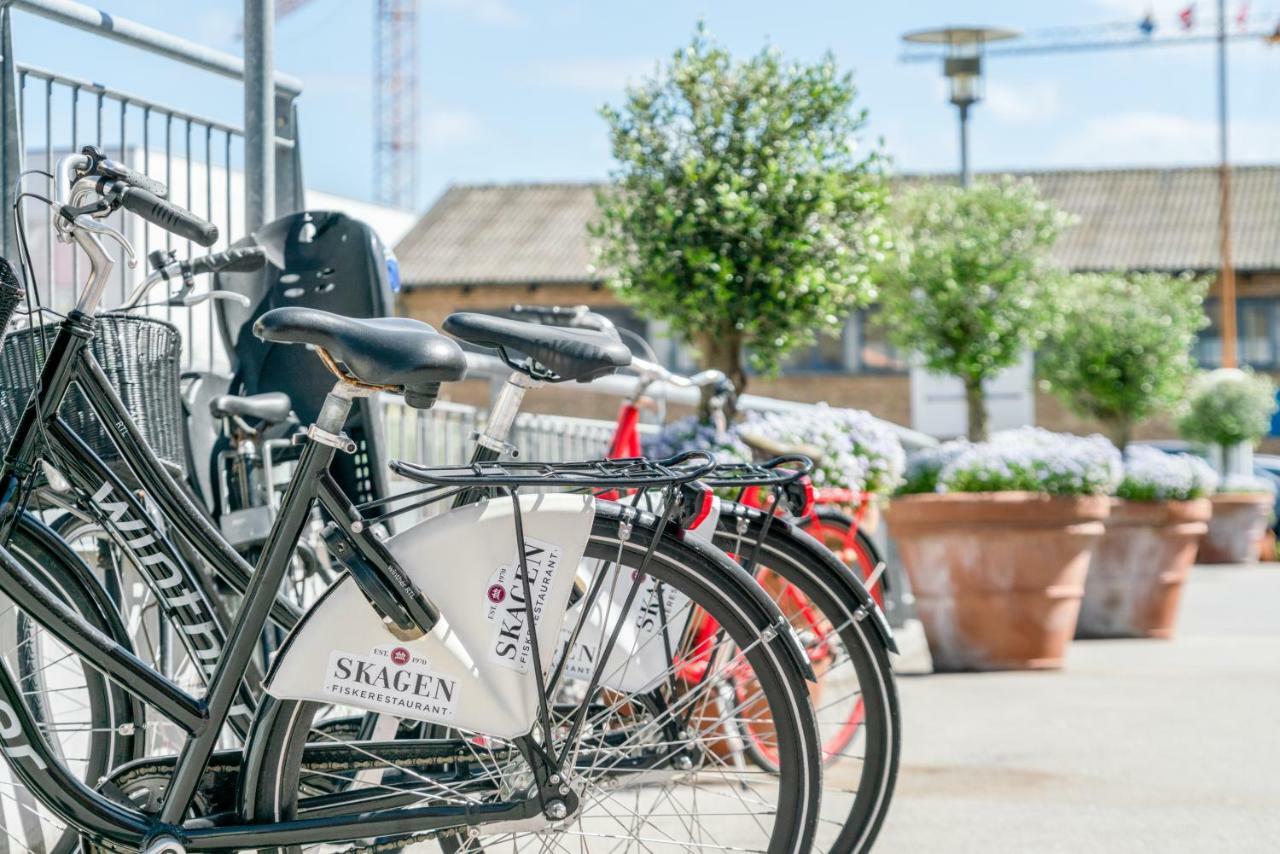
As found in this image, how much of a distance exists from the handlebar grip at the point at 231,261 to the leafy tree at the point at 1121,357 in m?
21.5

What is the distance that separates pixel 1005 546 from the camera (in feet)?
24.1

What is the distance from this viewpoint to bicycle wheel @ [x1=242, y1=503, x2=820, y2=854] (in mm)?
2555

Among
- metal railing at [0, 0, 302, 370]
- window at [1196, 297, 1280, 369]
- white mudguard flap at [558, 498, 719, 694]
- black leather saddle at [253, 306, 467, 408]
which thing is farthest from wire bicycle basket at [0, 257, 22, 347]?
window at [1196, 297, 1280, 369]

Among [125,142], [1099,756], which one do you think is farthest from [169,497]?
[1099,756]

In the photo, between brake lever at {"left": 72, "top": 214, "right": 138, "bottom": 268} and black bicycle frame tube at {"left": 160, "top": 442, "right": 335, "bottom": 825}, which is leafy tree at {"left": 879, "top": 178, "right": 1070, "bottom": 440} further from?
black bicycle frame tube at {"left": 160, "top": 442, "right": 335, "bottom": 825}

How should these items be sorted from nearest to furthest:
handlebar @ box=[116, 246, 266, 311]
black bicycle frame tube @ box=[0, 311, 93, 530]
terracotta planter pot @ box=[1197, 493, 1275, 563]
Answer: black bicycle frame tube @ box=[0, 311, 93, 530] → handlebar @ box=[116, 246, 266, 311] → terracotta planter pot @ box=[1197, 493, 1275, 563]

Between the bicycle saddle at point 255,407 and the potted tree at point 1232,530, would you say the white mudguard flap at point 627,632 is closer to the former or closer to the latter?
the bicycle saddle at point 255,407

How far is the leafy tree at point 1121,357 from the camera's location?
80.5ft

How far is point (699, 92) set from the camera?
6.67 meters

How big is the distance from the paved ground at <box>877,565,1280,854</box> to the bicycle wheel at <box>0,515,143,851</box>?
78.7 inches

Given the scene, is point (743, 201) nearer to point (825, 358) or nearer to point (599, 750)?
point (599, 750)

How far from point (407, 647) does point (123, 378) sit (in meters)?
0.99

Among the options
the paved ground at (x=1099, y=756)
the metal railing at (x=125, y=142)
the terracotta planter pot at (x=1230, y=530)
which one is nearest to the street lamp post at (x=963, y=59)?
the terracotta planter pot at (x=1230, y=530)

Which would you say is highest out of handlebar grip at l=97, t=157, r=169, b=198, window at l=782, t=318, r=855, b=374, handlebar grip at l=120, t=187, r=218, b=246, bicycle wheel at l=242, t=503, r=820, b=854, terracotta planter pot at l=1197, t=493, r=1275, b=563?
window at l=782, t=318, r=855, b=374
